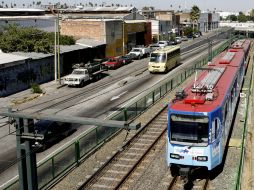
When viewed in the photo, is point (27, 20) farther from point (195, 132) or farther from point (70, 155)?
point (195, 132)

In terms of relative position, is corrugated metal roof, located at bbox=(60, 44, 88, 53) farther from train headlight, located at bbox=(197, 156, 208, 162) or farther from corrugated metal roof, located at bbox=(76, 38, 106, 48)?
A: train headlight, located at bbox=(197, 156, 208, 162)

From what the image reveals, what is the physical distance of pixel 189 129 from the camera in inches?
718

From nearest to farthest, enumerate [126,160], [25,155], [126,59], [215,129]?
[25,155]
[215,129]
[126,160]
[126,59]

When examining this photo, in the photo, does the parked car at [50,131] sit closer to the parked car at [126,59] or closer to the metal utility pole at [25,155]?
the metal utility pole at [25,155]

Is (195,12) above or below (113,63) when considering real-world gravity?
above

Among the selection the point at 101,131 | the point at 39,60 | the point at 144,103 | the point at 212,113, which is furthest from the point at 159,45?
the point at 212,113

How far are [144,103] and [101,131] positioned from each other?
961 cm

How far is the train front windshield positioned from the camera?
1794 cm

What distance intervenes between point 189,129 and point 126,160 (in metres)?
5.91

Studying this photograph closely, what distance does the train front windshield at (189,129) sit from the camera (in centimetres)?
1794

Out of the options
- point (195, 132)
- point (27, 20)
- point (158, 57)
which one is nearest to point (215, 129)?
point (195, 132)

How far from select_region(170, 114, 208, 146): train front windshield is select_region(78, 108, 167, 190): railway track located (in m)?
3.78

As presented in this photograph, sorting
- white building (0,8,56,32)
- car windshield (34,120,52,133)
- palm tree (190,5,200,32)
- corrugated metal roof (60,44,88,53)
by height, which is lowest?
car windshield (34,120,52,133)

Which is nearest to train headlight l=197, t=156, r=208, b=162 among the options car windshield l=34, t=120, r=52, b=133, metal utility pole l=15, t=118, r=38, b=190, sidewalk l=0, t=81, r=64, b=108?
metal utility pole l=15, t=118, r=38, b=190
